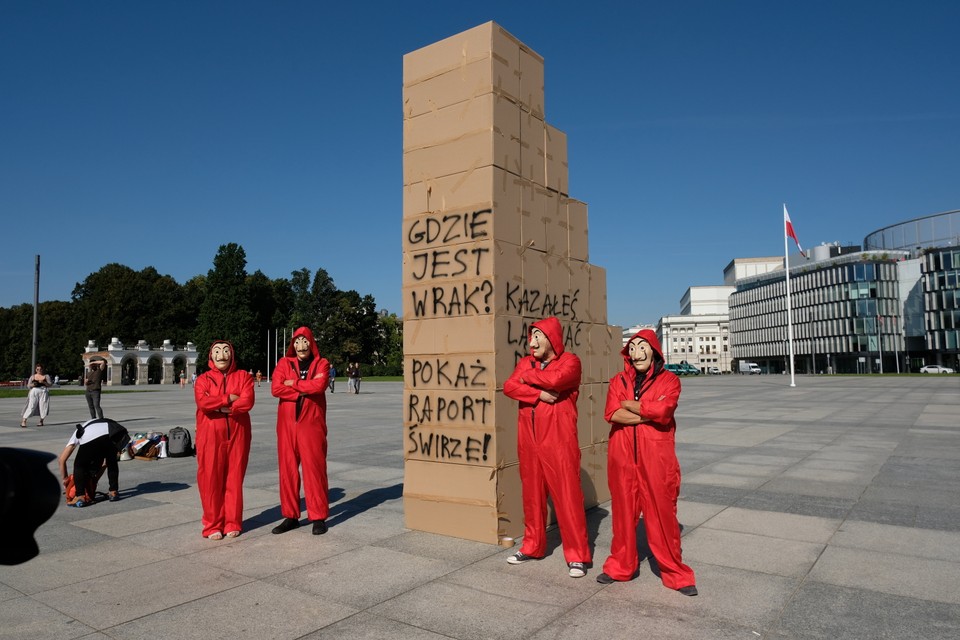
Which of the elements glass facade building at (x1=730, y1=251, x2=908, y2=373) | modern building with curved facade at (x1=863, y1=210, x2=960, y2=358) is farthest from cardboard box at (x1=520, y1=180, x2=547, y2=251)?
modern building with curved facade at (x1=863, y1=210, x2=960, y2=358)

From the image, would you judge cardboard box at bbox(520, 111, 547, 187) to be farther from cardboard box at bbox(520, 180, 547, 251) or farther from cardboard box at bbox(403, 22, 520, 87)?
cardboard box at bbox(403, 22, 520, 87)

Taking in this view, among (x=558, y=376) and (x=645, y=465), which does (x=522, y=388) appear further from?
(x=645, y=465)

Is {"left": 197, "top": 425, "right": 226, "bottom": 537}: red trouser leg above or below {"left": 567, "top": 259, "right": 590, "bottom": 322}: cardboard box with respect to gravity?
below

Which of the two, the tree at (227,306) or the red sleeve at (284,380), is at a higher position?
the tree at (227,306)

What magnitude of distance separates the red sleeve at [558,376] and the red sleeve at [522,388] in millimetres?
39

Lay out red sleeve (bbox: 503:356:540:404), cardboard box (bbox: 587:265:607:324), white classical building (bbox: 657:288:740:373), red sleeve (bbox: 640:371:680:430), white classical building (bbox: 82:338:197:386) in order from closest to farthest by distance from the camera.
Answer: red sleeve (bbox: 640:371:680:430) < red sleeve (bbox: 503:356:540:404) < cardboard box (bbox: 587:265:607:324) < white classical building (bbox: 82:338:197:386) < white classical building (bbox: 657:288:740:373)

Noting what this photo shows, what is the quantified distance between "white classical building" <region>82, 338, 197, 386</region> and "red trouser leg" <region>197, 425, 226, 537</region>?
216 feet

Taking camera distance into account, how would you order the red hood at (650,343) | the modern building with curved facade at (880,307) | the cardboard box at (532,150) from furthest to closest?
the modern building with curved facade at (880,307) → the cardboard box at (532,150) → the red hood at (650,343)

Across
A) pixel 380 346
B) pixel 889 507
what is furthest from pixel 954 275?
pixel 889 507

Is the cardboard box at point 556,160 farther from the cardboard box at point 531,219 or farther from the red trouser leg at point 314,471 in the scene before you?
the red trouser leg at point 314,471

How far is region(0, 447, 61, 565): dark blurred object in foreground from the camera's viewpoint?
4.50 feet

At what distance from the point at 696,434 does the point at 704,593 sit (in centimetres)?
1067

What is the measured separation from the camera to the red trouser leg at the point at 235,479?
6199 mm

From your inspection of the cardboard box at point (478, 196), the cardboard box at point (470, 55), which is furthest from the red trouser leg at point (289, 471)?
the cardboard box at point (470, 55)
